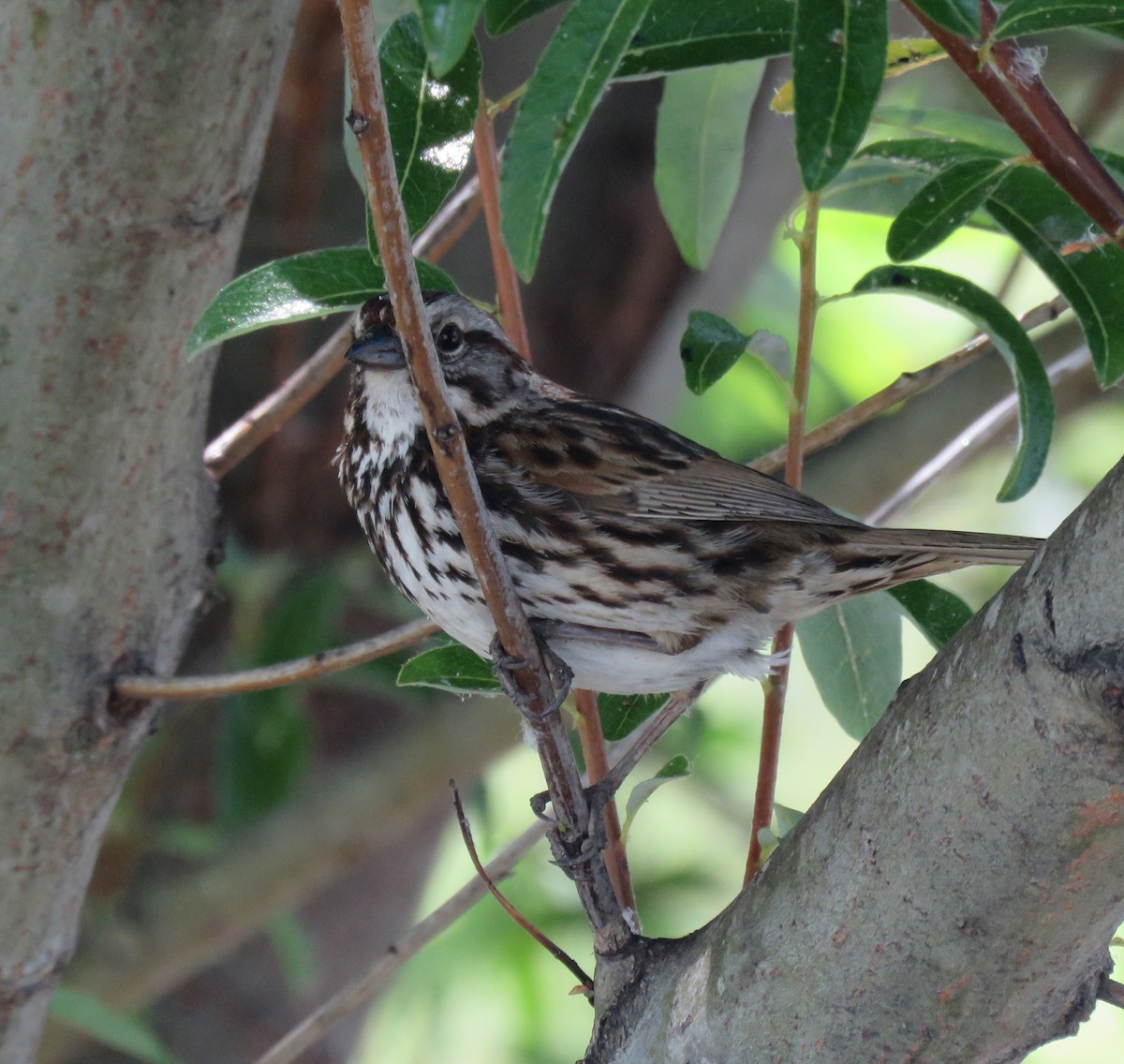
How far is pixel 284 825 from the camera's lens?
14.9ft

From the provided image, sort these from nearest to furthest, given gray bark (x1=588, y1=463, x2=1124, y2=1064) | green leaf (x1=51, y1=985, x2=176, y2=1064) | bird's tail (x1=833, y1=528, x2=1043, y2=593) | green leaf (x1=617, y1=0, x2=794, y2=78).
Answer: gray bark (x1=588, y1=463, x2=1124, y2=1064)
green leaf (x1=617, y1=0, x2=794, y2=78)
bird's tail (x1=833, y1=528, x2=1043, y2=593)
green leaf (x1=51, y1=985, x2=176, y2=1064)

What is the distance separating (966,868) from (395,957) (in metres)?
1.51

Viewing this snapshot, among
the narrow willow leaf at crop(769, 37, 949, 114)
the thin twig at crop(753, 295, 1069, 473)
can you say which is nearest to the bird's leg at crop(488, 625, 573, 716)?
the thin twig at crop(753, 295, 1069, 473)

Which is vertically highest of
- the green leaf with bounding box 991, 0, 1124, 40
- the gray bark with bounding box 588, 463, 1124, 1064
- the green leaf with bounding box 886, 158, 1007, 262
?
the green leaf with bounding box 991, 0, 1124, 40

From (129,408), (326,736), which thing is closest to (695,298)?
(326,736)

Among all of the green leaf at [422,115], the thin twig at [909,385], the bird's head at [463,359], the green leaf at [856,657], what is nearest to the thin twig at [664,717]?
the green leaf at [856,657]

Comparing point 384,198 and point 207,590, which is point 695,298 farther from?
point 384,198

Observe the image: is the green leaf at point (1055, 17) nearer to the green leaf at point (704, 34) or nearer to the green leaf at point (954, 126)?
the green leaf at point (704, 34)

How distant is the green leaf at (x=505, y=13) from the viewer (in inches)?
76.1

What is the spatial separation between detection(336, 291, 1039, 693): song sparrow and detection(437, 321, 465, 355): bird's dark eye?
0.12 feet

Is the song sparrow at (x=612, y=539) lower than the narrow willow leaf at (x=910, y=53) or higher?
lower

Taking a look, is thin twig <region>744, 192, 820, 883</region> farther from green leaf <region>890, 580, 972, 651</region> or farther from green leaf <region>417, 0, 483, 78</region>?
green leaf <region>417, 0, 483, 78</region>

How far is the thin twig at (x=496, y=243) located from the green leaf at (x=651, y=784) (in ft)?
2.57

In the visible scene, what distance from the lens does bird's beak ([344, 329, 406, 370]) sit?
2.75m
